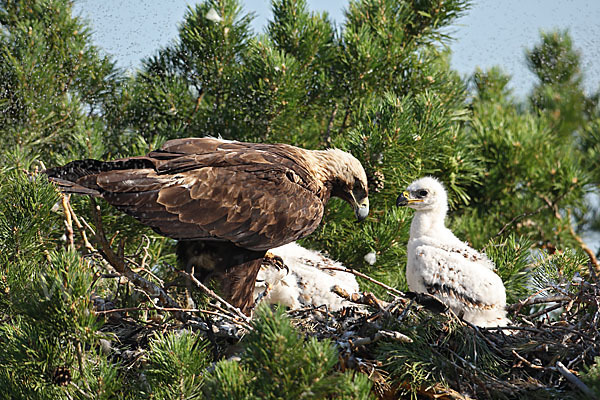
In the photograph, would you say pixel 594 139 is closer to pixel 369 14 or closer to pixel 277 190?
pixel 369 14

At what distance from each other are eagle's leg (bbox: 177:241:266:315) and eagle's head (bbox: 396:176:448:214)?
3.47ft

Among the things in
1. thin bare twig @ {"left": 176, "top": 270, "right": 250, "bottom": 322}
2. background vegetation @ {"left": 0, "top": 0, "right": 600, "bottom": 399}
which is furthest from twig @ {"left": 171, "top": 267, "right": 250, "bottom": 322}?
background vegetation @ {"left": 0, "top": 0, "right": 600, "bottom": 399}

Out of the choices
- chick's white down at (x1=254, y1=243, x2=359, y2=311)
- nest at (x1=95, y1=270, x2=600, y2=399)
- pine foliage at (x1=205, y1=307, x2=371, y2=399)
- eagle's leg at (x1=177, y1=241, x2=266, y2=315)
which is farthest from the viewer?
chick's white down at (x1=254, y1=243, x2=359, y2=311)

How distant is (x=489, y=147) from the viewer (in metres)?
5.58

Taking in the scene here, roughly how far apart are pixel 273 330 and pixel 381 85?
3381 millimetres

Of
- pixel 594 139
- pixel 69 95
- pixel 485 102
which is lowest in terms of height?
pixel 594 139

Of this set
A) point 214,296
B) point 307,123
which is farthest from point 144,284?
point 307,123

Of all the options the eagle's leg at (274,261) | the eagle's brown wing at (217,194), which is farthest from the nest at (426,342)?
the eagle's leg at (274,261)

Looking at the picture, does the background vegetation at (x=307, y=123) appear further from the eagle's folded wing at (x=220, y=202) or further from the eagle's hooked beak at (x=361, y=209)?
the eagle's folded wing at (x=220, y=202)

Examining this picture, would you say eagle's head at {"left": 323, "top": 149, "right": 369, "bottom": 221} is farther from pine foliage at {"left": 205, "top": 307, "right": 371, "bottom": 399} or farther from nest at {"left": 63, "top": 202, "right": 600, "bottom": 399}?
pine foliage at {"left": 205, "top": 307, "right": 371, "bottom": 399}

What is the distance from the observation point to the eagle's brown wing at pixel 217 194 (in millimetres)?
3319

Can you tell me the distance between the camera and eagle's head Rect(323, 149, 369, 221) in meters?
4.15

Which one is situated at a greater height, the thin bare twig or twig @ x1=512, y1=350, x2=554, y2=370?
the thin bare twig

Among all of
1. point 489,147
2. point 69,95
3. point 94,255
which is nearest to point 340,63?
point 489,147
